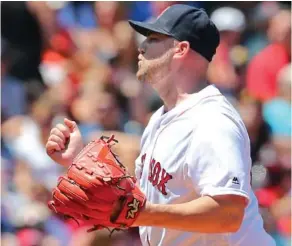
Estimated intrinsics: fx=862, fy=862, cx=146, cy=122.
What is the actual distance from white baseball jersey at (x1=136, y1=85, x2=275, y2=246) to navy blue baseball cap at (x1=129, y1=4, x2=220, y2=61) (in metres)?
0.19

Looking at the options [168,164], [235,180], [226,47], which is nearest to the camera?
[235,180]

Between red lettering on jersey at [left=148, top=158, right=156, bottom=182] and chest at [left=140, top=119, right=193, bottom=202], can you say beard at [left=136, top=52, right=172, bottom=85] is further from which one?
red lettering on jersey at [left=148, top=158, right=156, bottom=182]

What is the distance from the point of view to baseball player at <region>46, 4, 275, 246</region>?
Answer: 10.4 ft

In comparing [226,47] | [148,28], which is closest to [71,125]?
[148,28]

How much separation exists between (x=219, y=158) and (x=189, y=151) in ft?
0.55

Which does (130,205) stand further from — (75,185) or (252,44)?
(252,44)

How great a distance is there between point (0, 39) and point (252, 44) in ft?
8.27

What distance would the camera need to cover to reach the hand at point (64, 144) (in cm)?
368

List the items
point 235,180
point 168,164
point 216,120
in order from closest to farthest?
point 235,180 < point 216,120 < point 168,164

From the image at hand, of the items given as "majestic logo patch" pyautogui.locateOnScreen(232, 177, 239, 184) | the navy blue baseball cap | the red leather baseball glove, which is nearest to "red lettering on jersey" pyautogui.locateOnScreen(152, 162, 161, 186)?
the red leather baseball glove

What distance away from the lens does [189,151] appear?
11.0 feet

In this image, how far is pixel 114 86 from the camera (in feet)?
25.0

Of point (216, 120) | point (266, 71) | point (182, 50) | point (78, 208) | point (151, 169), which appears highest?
point (182, 50)

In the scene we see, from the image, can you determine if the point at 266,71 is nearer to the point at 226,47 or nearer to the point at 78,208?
the point at 226,47
